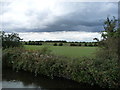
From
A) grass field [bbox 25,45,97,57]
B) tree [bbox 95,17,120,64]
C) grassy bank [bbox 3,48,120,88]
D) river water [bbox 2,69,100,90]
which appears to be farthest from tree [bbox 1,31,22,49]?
tree [bbox 95,17,120,64]

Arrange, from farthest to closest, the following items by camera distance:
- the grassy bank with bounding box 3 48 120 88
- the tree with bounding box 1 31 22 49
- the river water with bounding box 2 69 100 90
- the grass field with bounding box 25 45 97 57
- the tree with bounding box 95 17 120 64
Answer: the tree with bounding box 1 31 22 49, the grass field with bounding box 25 45 97 57, the tree with bounding box 95 17 120 64, the river water with bounding box 2 69 100 90, the grassy bank with bounding box 3 48 120 88

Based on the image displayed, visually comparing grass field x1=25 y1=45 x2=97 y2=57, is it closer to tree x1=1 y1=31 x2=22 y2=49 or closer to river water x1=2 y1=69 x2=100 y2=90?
river water x1=2 y1=69 x2=100 y2=90

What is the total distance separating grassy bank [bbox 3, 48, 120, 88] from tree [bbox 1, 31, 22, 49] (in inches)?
173

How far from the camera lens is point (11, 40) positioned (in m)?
13.3

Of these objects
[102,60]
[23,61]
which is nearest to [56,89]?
[102,60]

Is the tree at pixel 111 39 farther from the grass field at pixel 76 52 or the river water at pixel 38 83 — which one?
the river water at pixel 38 83

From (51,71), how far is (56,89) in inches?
45.3

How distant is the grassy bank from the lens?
5548mm

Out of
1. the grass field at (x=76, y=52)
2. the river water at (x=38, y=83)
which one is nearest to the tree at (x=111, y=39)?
the grass field at (x=76, y=52)

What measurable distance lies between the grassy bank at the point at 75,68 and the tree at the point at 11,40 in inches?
173

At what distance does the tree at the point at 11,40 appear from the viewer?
1303cm

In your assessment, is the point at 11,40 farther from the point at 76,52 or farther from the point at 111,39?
the point at 111,39

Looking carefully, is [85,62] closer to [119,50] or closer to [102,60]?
[102,60]

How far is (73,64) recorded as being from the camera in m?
6.46
